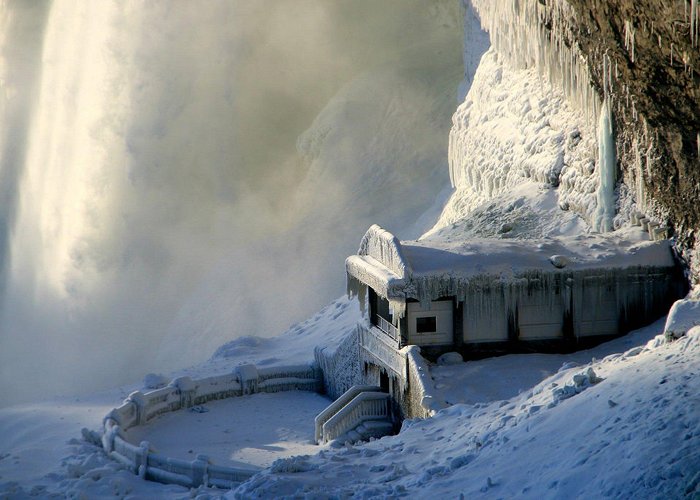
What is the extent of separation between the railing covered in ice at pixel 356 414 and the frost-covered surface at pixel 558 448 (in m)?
3.76

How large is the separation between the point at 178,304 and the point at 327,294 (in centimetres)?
754

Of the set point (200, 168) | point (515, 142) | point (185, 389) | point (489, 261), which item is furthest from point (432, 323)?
point (200, 168)

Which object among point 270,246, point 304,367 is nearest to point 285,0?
point 270,246

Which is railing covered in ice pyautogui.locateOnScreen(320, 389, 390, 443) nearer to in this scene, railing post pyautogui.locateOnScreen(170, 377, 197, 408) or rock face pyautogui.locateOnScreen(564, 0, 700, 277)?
railing post pyautogui.locateOnScreen(170, 377, 197, 408)

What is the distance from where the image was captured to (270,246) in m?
40.7

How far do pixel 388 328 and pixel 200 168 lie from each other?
24.4 m

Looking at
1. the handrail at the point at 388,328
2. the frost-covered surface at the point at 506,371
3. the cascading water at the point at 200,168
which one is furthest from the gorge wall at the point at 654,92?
the cascading water at the point at 200,168

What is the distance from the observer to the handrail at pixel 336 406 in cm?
2105

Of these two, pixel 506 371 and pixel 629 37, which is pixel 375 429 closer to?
pixel 506 371

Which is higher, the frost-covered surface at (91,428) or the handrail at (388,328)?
the handrail at (388,328)

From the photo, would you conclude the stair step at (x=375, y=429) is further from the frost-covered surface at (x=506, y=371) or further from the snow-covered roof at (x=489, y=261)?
the snow-covered roof at (x=489, y=261)

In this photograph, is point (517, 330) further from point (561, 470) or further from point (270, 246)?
point (270, 246)

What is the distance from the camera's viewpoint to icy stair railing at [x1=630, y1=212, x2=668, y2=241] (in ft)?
70.6

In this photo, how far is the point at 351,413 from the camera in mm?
21062
